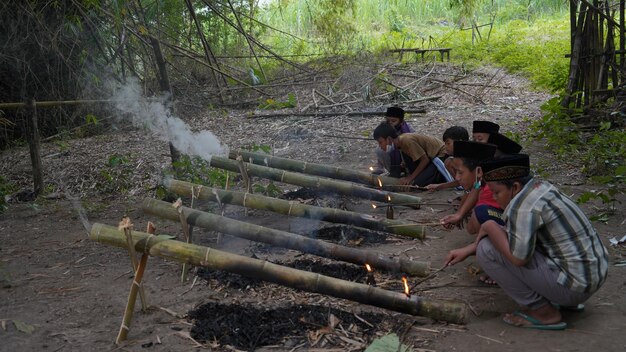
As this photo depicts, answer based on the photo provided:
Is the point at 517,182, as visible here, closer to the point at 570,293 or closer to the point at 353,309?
the point at 570,293

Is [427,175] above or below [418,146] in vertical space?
below

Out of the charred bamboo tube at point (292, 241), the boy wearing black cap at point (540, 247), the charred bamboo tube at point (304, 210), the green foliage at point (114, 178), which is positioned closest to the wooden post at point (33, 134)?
the green foliage at point (114, 178)

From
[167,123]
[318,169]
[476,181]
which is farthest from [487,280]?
[167,123]

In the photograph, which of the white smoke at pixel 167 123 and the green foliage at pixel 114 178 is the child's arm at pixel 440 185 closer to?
the white smoke at pixel 167 123

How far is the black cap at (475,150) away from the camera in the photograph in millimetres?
3924

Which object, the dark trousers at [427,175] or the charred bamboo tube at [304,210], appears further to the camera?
the dark trousers at [427,175]

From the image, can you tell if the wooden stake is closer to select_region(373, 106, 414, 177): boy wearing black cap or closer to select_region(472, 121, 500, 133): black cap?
select_region(472, 121, 500, 133): black cap

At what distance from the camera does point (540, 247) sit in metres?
3.08

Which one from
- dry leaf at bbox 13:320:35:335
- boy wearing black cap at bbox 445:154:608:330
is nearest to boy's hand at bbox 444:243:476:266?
boy wearing black cap at bbox 445:154:608:330

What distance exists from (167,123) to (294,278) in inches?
177

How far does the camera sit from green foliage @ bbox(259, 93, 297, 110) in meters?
11.4

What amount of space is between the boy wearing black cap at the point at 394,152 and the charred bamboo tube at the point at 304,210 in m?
2.00

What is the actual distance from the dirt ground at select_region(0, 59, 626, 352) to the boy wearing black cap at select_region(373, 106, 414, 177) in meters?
0.69

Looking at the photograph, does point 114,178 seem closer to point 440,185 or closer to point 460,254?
point 440,185
